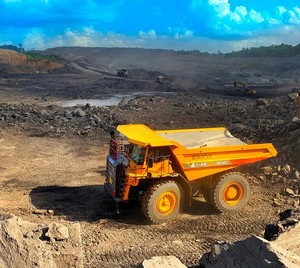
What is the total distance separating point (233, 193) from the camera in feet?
32.4

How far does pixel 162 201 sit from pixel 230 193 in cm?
165

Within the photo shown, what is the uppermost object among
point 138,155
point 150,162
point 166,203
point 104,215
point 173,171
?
point 138,155

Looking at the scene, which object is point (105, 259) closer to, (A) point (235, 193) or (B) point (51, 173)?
(A) point (235, 193)

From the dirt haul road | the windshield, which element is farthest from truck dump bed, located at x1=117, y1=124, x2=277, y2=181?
the dirt haul road

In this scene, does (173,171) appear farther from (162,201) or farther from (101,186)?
(101,186)

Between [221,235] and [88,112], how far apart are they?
13945 millimetres

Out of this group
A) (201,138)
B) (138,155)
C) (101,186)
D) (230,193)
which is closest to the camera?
(138,155)

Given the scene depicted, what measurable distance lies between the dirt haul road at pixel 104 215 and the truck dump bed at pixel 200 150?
1.15m

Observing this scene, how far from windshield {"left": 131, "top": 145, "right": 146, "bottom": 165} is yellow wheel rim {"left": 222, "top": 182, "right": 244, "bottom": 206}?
2076mm

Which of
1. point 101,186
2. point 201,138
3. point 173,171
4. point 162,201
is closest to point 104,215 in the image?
point 162,201

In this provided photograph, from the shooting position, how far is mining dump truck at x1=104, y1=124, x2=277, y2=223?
356 inches

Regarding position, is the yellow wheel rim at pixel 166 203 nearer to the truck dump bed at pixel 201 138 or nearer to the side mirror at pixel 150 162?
the side mirror at pixel 150 162

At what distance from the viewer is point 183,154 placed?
9117 millimetres

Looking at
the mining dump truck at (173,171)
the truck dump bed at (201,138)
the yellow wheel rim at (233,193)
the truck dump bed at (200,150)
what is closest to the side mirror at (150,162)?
the mining dump truck at (173,171)
